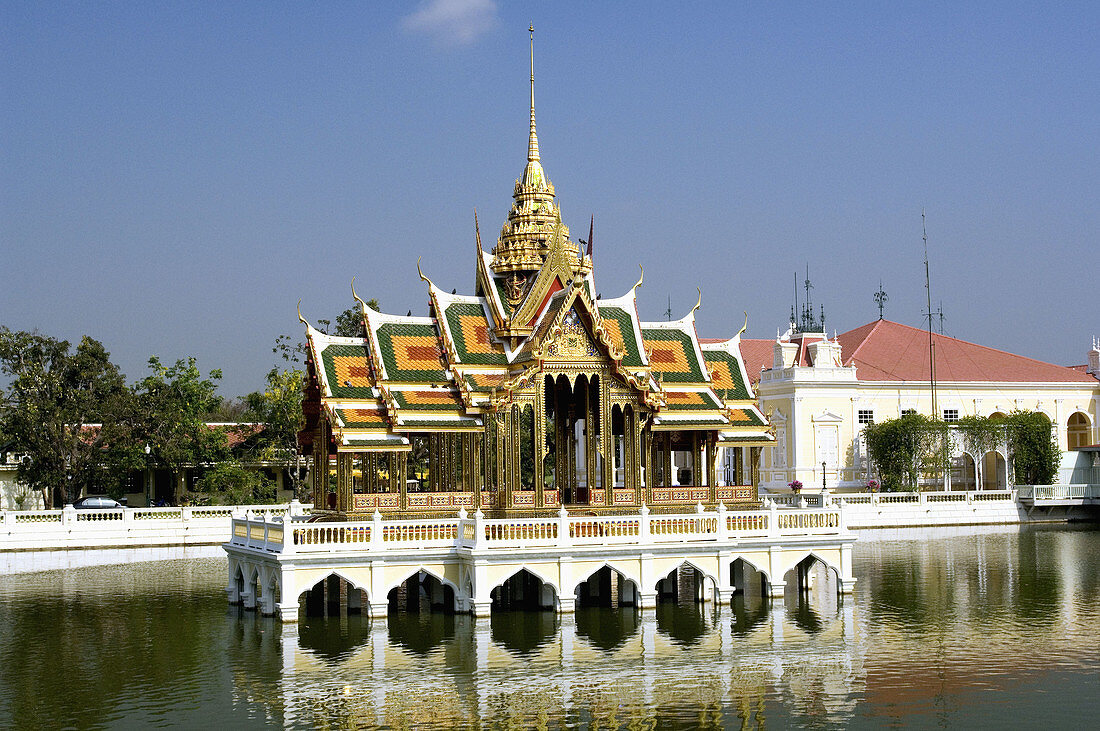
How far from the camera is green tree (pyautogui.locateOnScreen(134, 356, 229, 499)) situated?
161ft

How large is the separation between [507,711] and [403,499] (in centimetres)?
913

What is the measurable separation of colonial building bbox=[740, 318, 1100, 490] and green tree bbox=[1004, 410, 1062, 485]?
57 cm

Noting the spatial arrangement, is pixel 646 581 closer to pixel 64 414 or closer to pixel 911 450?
pixel 64 414

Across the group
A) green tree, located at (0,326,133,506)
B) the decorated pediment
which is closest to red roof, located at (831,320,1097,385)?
green tree, located at (0,326,133,506)

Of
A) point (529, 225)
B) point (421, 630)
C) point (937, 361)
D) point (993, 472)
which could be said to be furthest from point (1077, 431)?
point (421, 630)

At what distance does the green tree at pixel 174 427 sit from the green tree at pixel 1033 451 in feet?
109

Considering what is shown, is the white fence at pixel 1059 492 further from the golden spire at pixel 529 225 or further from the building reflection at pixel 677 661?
the golden spire at pixel 529 225

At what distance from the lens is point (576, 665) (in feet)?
66.3

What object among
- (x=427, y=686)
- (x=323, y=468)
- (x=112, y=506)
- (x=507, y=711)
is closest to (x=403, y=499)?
(x=323, y=468)

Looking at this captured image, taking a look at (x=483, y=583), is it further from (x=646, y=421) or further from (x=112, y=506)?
(x=112, y=506)

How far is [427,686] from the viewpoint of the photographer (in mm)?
18828

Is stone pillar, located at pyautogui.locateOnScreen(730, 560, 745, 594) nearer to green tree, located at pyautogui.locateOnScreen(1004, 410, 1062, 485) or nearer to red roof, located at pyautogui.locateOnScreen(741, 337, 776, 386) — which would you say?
green tree, located at pyautogui.locateOnScreen(1004, 410, 1062, 485)

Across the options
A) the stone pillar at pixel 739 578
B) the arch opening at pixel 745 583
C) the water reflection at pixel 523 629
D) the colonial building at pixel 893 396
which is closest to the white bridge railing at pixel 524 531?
the arch opening at pixel 745 583

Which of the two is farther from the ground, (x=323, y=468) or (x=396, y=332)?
(x=396, y=332)
